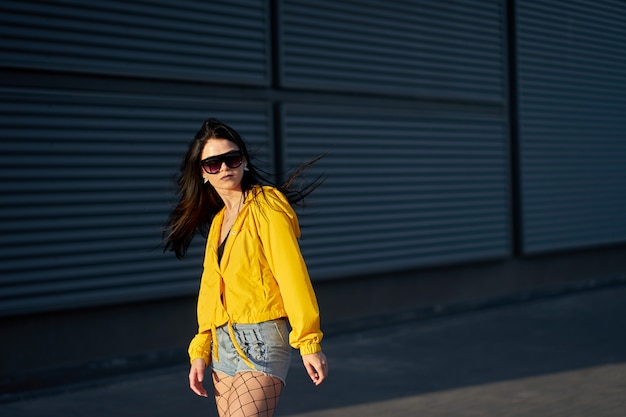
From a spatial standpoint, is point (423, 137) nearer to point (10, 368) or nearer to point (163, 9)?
point (163, 9)

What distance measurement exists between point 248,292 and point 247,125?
662 cm

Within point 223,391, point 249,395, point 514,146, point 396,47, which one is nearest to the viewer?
point 249,395

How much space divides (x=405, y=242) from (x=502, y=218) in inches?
85.2

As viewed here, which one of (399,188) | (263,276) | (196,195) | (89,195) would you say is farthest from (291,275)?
(399,188)

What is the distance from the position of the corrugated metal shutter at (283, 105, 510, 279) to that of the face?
6797 mm

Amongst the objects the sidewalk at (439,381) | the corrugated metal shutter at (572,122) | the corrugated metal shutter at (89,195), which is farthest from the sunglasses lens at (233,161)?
the corrugated metal shutter at (572,122)

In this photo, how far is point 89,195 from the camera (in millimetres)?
8727

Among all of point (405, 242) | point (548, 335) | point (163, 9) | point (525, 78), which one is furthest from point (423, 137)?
point (163, 9)

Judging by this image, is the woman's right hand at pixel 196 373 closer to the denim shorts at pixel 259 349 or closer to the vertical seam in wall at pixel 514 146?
the denim shorts at pixel 259 349

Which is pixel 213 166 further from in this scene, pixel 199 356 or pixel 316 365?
pixel 316 365

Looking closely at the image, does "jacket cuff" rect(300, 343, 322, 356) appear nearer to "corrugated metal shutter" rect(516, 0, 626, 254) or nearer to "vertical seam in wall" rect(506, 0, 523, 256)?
"vertical seam in wall" rect(506, 0, 523, 256)

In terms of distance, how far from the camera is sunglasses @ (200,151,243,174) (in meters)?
3.74

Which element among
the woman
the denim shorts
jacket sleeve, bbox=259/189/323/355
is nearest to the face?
the woman

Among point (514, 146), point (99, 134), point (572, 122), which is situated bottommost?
point (99, 134)
